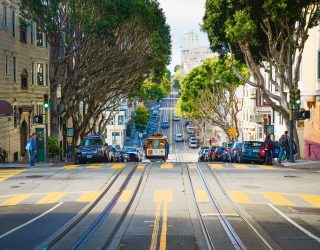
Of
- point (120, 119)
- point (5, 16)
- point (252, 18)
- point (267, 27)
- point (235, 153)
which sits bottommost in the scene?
point (235, 153)

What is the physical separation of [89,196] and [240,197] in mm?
4895

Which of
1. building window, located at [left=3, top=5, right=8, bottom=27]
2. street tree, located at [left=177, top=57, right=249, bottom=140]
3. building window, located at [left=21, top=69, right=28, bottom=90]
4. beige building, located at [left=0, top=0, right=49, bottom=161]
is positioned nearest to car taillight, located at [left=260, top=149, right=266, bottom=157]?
beige building, located at [left=0, top=0, right=49, bottom=161]

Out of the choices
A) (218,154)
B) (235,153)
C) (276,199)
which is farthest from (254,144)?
(276,199)

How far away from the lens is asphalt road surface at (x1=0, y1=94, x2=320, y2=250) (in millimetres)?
13609

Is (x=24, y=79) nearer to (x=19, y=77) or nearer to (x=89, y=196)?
(x=19, y=77)

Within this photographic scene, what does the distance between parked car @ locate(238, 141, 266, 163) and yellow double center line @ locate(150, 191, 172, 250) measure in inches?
579

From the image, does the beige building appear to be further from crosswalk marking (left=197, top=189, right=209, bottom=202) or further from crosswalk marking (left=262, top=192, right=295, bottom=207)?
crosswalk marking (left=262, top=192, right=295, bottom=207)

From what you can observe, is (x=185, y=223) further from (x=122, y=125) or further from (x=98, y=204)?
(x=122, y=125)

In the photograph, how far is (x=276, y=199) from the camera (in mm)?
20016

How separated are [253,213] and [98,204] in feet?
15.3

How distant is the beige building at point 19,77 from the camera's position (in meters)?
41.2

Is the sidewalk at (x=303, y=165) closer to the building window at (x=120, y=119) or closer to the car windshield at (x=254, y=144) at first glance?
the car windshield at (x=254, y=144)

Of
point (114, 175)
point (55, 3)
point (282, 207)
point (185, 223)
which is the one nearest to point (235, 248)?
point (185, 223)

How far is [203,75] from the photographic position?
241 feet
